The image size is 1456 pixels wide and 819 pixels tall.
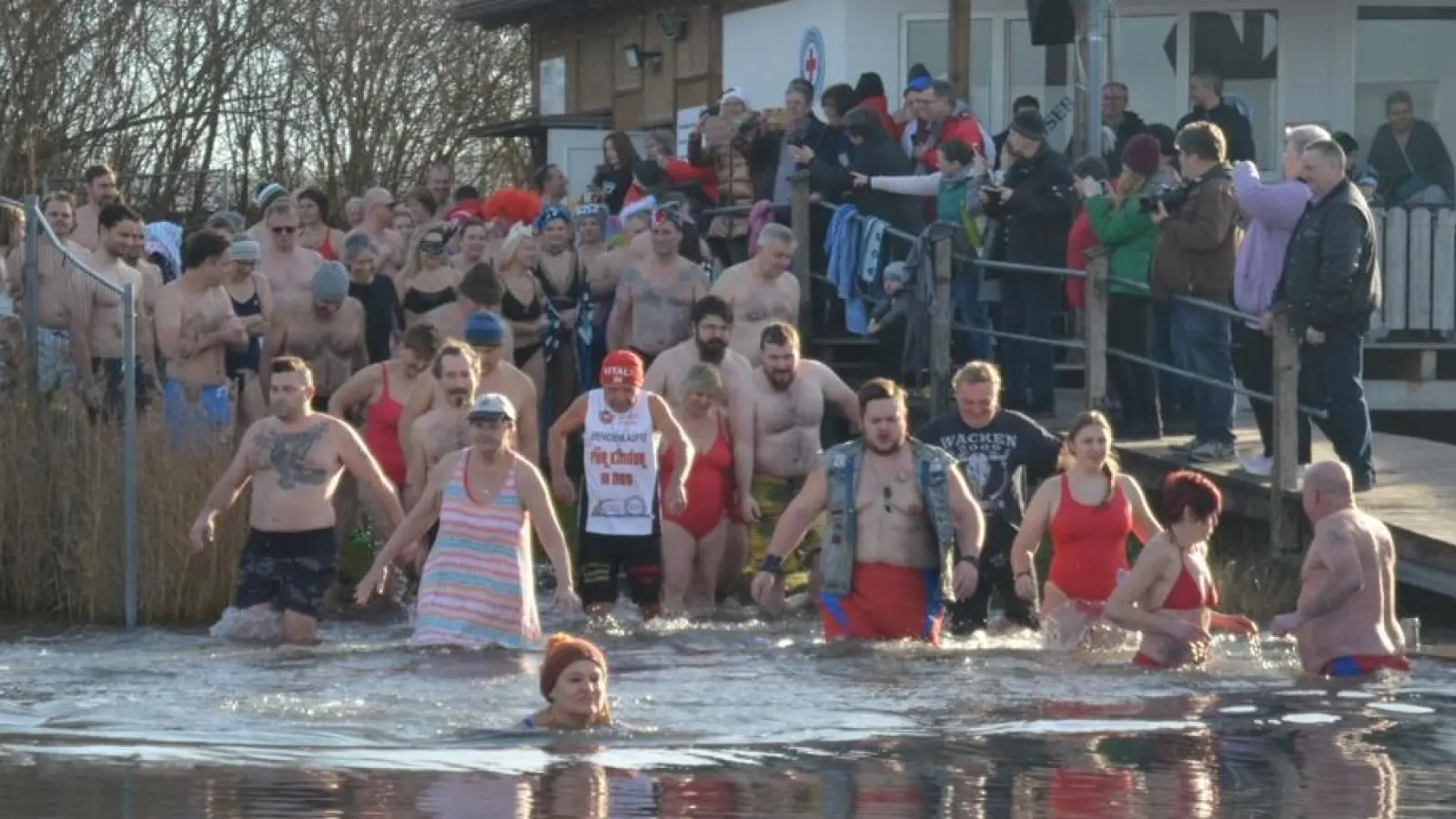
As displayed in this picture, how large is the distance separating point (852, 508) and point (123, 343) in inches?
185

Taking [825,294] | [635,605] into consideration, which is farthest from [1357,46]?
[635,605]

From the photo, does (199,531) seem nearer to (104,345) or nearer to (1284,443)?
(104,345)

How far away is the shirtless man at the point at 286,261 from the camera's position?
58.6 feet

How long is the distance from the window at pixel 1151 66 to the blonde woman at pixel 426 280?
612 cm

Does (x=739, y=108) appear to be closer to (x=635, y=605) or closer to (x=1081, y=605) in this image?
(x=635, y=605)

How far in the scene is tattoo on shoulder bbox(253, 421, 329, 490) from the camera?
1468cm

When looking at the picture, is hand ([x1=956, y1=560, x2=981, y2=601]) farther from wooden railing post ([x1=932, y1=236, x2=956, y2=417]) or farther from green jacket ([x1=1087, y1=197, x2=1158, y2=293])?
wooden railing post ([x1=932, y1=236, x2=956, y2=417])

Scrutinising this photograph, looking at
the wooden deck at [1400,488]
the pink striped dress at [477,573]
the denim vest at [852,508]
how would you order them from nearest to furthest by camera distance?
the pink striped dress at [477,573], the denim vest at [852,508], the wooden deck at [1400,488]

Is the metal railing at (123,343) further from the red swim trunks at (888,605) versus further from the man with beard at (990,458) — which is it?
the man with beard at (990,458)

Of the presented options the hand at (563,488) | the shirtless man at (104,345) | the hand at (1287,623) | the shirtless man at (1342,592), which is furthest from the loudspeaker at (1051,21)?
the hand at (1287,623)

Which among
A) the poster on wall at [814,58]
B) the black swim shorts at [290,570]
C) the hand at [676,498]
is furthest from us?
the poster on wall at [814,58]

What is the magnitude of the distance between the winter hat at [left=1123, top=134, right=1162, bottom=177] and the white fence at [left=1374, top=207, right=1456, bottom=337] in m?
2.97

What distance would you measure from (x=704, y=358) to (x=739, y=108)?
165 inches

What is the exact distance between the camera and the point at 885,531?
1427cm
